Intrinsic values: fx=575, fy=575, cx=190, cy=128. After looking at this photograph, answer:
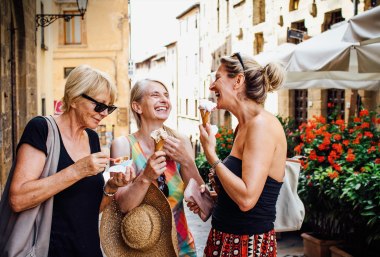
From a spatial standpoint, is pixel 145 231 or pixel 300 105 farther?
pixel 300 105

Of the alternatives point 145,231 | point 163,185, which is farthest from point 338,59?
point 145,231

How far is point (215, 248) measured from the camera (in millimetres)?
3033

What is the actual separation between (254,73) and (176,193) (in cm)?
83

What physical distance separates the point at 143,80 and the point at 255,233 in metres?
1.13

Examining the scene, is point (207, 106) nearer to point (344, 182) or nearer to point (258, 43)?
point (344, 182)

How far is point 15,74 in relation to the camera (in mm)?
10828

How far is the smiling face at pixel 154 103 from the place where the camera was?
10.9 feet

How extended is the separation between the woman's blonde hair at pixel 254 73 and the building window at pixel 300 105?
57.6ft

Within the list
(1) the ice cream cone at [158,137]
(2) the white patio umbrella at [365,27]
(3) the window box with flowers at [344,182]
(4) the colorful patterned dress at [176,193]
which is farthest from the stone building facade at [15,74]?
(1) the ice cream cone at [158,137]

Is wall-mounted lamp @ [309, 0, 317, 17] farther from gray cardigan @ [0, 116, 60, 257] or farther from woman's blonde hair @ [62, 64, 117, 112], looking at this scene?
gray cardigan @ [0, 116, 60, 257]

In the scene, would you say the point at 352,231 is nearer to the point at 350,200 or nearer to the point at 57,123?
the point at 350,200

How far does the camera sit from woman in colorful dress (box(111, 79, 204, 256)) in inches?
128

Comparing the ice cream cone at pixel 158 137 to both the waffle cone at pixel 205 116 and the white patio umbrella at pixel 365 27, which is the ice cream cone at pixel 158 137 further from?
the white patio umbrella at pixel 365 27

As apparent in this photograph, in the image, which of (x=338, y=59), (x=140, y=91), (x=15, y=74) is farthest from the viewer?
(x=15, y=74)
